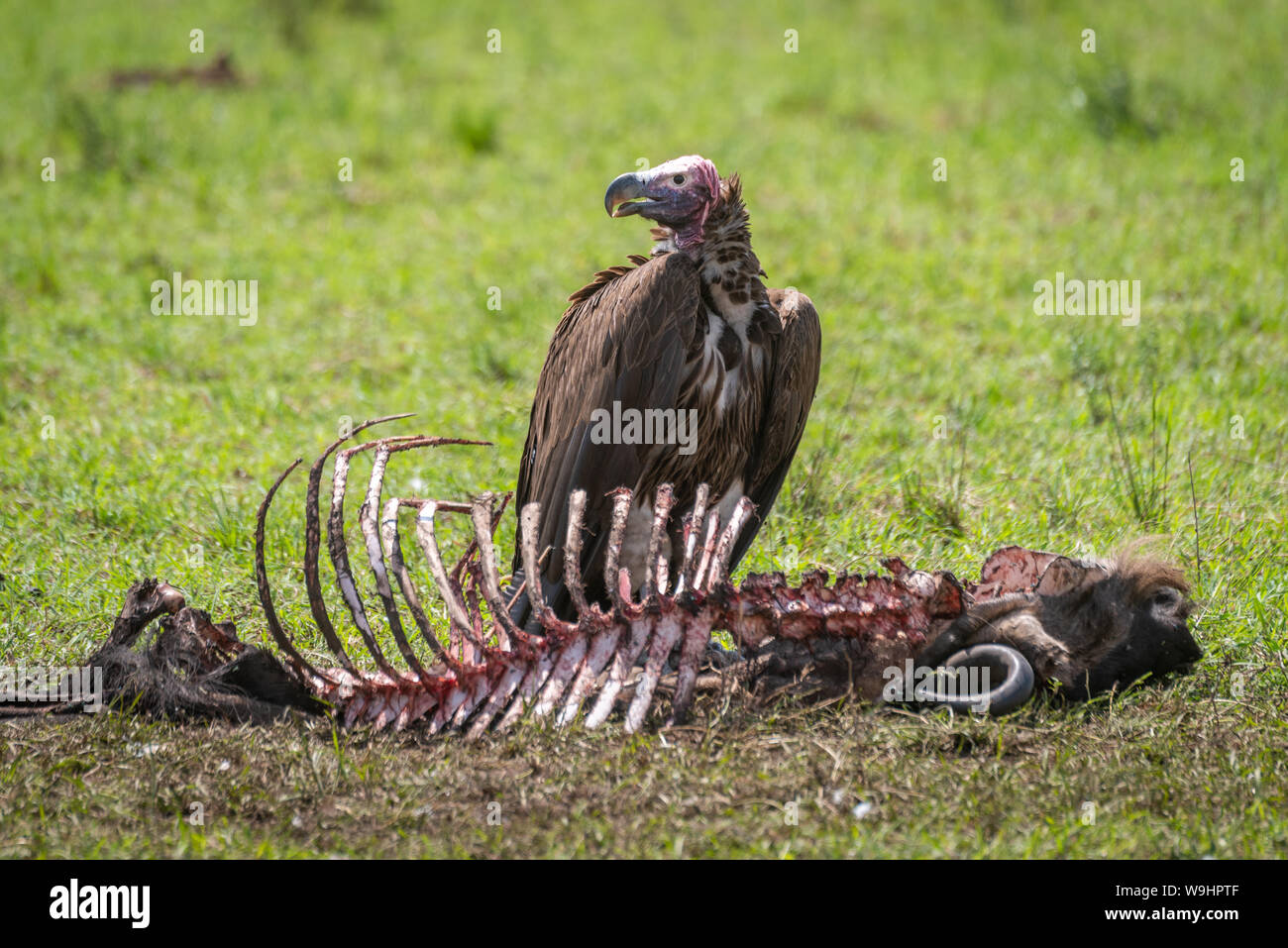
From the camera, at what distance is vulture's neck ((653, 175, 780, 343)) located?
435 centimetres

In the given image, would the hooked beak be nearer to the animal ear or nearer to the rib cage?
the rib cage

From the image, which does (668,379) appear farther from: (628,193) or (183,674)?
(183,674)

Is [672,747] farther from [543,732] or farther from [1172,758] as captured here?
[1172,758]

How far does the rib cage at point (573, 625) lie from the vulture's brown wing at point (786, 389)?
797 millimetres

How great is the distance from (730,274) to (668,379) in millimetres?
445

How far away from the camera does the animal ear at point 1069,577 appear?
3574 mm

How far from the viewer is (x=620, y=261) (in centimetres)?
837

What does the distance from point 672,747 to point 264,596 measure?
45.3 inches

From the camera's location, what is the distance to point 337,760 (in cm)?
335

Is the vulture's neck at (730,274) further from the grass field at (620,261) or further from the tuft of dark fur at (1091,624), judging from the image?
the tuft of dark fur at (1091,624)

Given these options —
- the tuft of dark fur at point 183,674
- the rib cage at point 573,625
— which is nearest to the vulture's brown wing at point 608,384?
the rib cage at point 573,625

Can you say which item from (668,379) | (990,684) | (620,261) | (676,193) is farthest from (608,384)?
(620,261)
